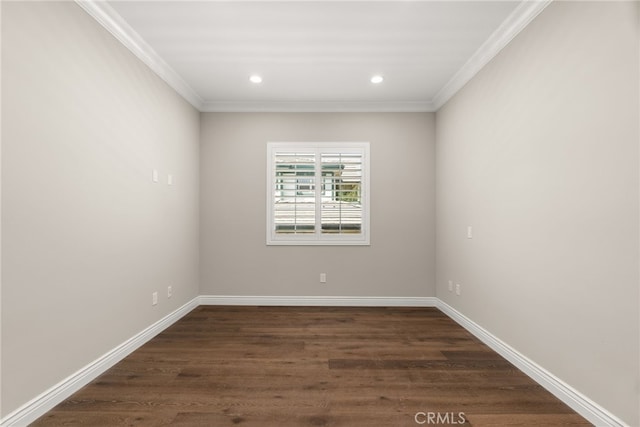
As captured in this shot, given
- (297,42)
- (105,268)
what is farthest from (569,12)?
(105,268)

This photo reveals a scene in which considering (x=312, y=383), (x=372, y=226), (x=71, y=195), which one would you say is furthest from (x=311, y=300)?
(x=71, y=195)

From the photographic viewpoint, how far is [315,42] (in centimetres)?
274

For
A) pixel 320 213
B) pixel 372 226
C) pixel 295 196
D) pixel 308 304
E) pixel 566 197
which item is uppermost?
pixel 295 196

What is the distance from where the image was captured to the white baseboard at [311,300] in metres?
4.20

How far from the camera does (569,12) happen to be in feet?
6.48

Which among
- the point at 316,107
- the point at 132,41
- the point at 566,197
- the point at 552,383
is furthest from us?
the point at 316,107

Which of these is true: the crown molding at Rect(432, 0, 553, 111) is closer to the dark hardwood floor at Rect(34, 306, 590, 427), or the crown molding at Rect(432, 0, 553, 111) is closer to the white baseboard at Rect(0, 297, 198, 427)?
the dark hardwood floor at Rect(34, 306, 590, 427)

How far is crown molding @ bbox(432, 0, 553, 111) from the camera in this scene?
225 cm

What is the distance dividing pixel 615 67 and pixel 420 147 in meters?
2.56

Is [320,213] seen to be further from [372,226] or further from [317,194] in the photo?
[372,226]

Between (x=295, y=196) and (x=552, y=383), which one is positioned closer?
(x=552, y=383)

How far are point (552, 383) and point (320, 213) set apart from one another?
284cm

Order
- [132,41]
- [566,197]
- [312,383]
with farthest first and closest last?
[132,41] → [312,383] → [566,197]

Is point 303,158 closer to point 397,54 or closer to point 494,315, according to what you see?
point 397,54
